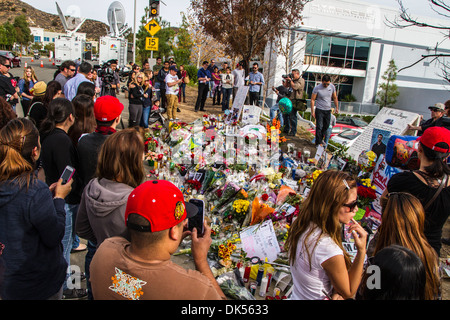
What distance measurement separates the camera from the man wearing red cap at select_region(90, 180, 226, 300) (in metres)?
1.30

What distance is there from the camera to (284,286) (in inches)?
133

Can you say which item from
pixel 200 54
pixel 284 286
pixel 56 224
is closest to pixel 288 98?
pixel 284 286

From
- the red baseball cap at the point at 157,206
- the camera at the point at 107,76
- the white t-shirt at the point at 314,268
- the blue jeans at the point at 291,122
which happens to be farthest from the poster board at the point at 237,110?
the red baseball cap at the point at 157,206

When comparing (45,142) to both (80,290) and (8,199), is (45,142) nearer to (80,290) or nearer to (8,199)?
(8,199)

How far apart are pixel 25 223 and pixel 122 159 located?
27.5 inches

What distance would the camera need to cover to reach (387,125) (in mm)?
6270

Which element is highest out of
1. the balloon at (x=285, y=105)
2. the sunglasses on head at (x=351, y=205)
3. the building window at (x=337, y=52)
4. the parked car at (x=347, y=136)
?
the building window at (x=337, y=52)

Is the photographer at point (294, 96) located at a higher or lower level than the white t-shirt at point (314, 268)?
higher

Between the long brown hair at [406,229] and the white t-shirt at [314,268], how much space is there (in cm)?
38

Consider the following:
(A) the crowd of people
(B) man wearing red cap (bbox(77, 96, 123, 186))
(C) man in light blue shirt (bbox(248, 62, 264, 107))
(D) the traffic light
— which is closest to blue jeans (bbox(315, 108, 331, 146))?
(C) man in light blue shirt (bbox(248, 62, 264, 107))

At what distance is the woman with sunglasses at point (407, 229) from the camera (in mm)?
1907

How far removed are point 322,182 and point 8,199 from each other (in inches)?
76.4

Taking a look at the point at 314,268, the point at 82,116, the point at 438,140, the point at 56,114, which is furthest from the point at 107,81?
the point at 314,268

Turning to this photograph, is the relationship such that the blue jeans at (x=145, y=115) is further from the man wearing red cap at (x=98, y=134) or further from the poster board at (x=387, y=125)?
the man wearing red cap at (x=98, y=134)
